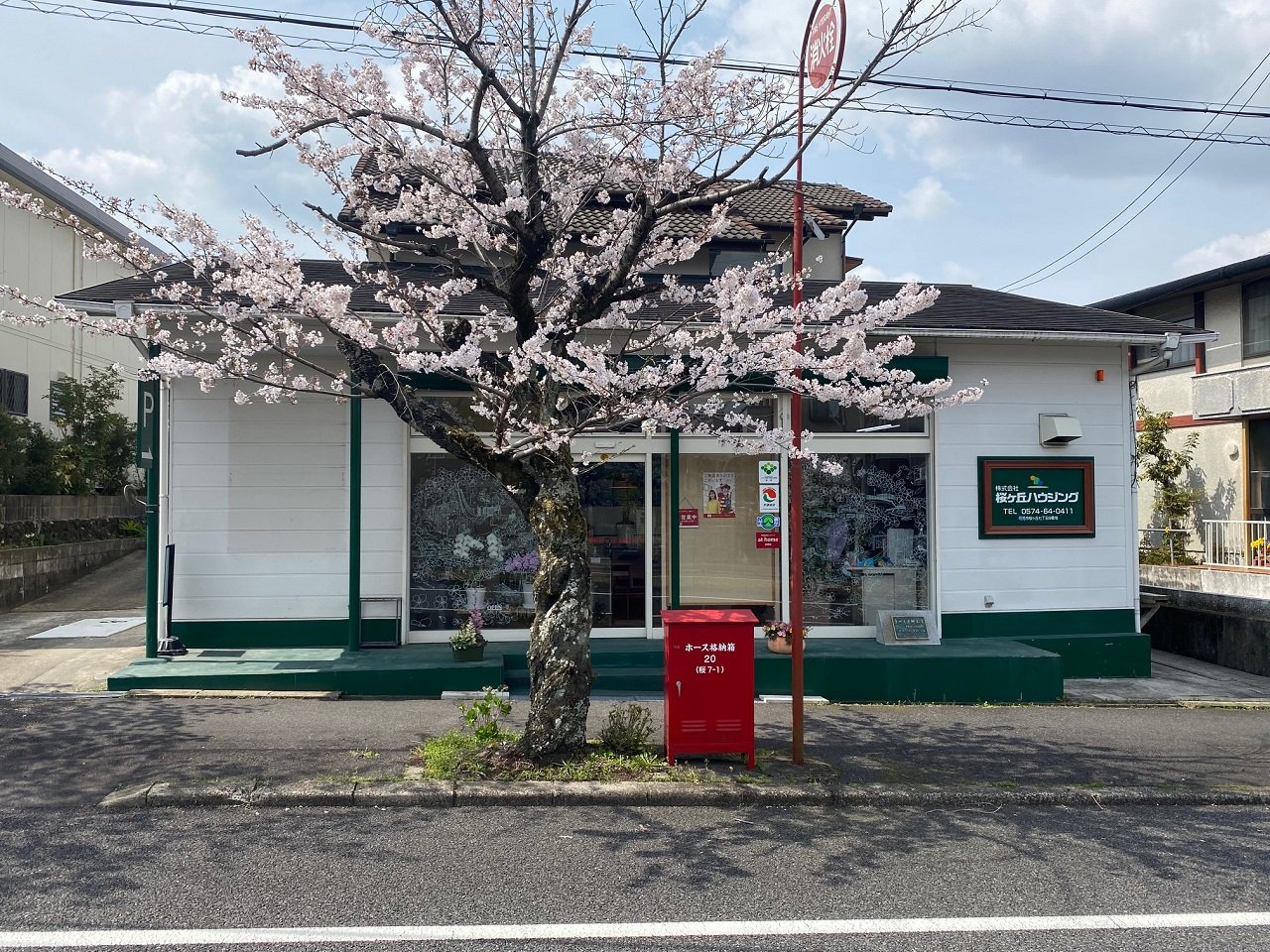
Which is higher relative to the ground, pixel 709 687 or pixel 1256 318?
pixel 1256 318

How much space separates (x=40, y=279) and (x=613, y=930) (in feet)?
63.6

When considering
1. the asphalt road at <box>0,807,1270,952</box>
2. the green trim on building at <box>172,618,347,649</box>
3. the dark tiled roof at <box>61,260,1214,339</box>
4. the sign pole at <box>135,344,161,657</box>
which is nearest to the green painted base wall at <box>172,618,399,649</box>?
Result: the green trim on building at <box>172,618,347,649</box>

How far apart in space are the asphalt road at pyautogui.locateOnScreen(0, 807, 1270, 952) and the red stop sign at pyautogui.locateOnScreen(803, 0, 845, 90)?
209 inches

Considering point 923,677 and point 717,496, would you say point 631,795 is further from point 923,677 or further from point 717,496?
point 717,496

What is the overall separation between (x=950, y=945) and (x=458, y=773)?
338 cm

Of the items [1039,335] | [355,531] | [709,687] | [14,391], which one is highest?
[14,391]

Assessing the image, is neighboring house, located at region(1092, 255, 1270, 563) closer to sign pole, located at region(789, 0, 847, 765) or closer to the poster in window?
the poster in window

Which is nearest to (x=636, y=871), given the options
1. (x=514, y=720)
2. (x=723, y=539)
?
(x=514, y=720)

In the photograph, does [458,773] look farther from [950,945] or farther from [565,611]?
[950,945]

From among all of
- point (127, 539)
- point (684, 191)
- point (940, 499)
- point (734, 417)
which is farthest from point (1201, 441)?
point (127, 539)

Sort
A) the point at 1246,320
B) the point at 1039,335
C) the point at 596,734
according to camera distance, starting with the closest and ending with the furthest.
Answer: the point at 596,734 → the point at 1039,335 → the point at 1246,320

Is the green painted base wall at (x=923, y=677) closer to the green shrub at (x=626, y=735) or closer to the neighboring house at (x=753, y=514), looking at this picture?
the neighboring house at (x=753, y=514)

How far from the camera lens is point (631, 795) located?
610 cm

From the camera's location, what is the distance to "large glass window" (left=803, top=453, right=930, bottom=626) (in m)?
11.1
